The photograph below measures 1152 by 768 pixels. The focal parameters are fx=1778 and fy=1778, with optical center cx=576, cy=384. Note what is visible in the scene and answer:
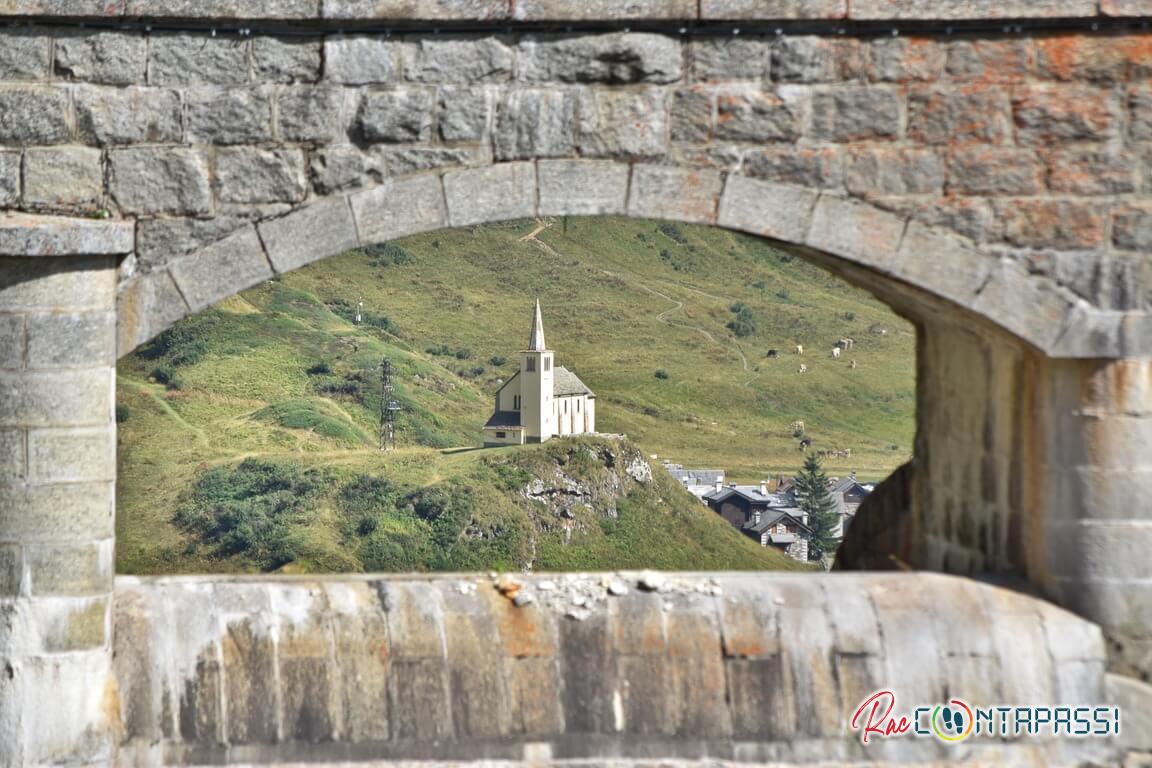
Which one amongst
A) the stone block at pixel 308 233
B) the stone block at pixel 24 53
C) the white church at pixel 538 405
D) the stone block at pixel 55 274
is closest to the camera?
the stone block at pixel 55 274

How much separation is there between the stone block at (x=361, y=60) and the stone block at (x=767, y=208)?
1423 millimetres

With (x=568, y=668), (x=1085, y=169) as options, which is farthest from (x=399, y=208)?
(x=1085, y=169)

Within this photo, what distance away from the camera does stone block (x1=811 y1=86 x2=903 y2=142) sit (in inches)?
284

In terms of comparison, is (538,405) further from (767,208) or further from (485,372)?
(767,208)

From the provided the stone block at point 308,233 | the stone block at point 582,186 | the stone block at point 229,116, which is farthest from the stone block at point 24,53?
the stone block at point 582,186

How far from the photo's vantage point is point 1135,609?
23.9ft

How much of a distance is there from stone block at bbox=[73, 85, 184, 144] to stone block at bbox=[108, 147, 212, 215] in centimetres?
6

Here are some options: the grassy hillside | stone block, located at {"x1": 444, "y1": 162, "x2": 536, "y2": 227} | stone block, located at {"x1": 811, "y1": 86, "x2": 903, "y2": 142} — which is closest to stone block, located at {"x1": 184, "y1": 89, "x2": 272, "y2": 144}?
stone block, located at {"x1": 444, "y1": 162, "x2": 536, "y2": 227}

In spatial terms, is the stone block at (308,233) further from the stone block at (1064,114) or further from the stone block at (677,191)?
the stone block at (1064,114)

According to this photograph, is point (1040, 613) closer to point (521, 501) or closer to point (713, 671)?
point (713, 671)

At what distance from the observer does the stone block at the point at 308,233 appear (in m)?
7.03

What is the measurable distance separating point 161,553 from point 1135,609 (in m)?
27.7

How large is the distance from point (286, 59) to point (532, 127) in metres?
1.01

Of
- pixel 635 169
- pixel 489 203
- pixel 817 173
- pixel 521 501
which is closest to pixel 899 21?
pixel 817 173
